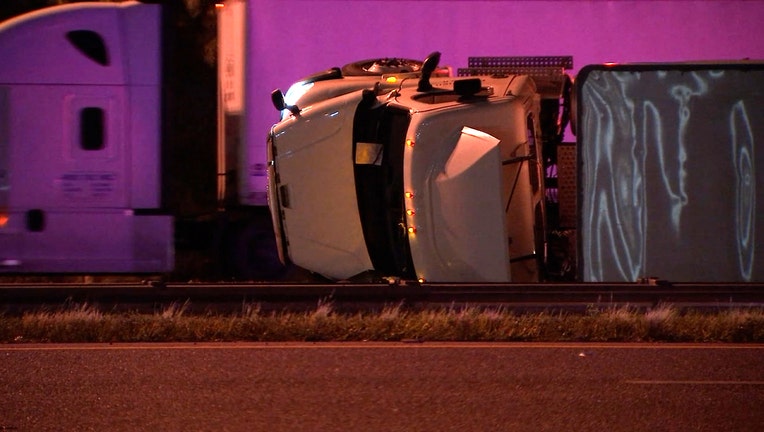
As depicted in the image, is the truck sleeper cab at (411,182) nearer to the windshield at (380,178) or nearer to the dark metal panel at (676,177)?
the windshield at (380,178)

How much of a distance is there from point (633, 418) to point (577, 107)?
4.41 m

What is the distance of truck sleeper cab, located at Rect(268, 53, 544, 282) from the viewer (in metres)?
9.99

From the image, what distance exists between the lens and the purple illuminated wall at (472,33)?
12844 mm

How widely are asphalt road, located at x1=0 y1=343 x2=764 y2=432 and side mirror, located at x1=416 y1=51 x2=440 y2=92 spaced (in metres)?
3.30

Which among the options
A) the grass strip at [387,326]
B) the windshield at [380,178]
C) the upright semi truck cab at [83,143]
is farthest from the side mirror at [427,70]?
the upright semi truck cab at [83,143]

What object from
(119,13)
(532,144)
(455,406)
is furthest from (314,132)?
(455,406)

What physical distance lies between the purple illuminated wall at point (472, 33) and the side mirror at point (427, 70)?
2.09m

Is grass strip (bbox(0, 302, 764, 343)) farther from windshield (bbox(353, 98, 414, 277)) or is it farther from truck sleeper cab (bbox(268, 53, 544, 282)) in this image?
windshield (bbox(353, 98, 414, 277))

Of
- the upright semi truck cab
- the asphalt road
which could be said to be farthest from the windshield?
the upright semi truck cab

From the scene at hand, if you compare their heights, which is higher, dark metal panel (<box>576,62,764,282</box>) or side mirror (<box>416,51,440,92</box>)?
side mirror (<box>416,51,440,92</box>)

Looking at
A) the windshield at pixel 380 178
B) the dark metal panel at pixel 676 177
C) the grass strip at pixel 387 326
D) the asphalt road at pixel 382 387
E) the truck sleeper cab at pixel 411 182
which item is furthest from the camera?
the windshield at pixel 380 178

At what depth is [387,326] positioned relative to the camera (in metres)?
9.02

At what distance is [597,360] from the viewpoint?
803 centimetres

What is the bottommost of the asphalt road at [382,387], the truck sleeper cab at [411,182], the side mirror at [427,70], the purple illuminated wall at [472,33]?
the asphalt road at [382,387]
